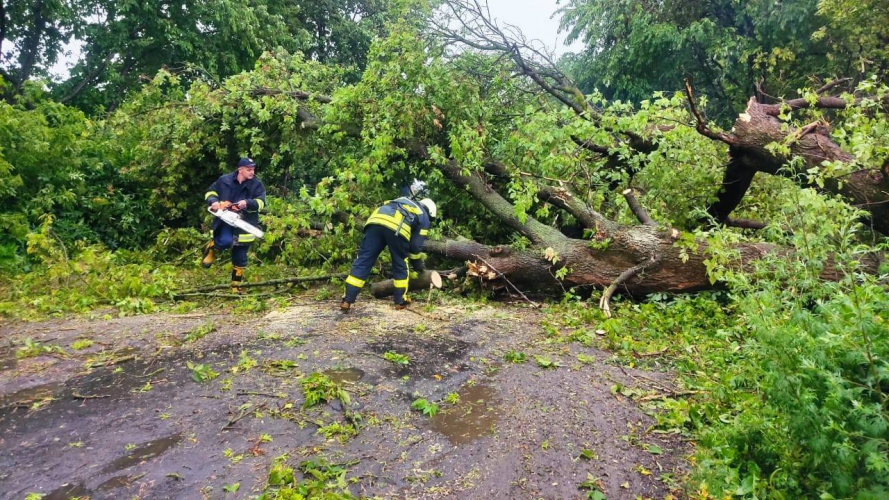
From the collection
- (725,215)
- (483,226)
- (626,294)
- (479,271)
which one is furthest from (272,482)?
(725,215)

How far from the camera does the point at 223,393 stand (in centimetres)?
Result: 298

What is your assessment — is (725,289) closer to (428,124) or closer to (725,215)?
(725,215)

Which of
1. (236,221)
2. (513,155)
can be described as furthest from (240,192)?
(513,155)

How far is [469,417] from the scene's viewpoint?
2852mm

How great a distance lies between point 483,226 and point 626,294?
2.12 metres

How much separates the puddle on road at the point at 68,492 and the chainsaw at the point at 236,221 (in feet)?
12.6

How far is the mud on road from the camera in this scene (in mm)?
2236

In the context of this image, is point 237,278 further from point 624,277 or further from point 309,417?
point 624,277

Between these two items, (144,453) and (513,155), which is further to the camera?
(513,155)

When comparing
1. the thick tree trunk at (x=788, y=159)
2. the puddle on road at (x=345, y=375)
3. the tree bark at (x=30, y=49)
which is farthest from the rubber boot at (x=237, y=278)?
Answer: the tree bark at (x=30, y=49)

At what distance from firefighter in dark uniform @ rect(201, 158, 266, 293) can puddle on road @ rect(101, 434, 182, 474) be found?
3.34 metres

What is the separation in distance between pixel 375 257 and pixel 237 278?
5.71ft

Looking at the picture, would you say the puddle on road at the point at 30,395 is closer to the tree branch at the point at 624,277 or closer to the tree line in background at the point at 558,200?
the tree line in background at the point at 558,200

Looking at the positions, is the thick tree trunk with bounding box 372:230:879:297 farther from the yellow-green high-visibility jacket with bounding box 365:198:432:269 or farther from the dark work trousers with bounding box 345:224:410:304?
the yellow-green high-visibility jacket with bounding box 365:198:432:269
